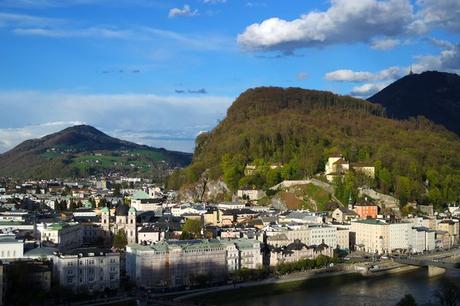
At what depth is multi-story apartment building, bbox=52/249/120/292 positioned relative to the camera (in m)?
39.3

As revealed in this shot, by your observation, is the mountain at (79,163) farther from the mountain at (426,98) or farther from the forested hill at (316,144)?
the forested hill at (316,144)

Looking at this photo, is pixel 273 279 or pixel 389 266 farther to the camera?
pixel 389 266

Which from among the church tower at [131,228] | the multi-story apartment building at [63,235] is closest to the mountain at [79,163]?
the multi-story apartment building at [63,235]

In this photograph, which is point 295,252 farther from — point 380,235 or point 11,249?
point 11,249

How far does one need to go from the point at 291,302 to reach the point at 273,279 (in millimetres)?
5849

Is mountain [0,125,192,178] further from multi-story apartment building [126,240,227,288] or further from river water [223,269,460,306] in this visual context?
river water [223,269,460,306]

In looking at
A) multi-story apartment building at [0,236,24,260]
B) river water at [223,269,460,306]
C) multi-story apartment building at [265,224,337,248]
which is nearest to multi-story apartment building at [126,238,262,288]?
river water at [223,269,460,306]

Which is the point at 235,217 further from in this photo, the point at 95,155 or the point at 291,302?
the point at 95,155

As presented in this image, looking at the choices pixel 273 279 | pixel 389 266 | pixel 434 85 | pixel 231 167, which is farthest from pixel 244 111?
pixel 434 85

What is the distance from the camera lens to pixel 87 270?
132ft

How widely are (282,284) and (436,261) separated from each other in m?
13.9

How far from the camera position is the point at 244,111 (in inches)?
3711

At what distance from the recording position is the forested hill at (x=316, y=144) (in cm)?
7450

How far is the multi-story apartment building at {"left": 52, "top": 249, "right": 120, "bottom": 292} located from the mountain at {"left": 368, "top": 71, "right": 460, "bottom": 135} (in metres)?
109
